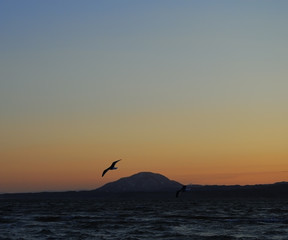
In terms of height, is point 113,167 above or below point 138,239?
above

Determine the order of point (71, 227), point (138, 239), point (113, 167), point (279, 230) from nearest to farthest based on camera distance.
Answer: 1. point (113, 167)
2. point (138, 239)
3. point (279, 230)
4. point (71, 227)

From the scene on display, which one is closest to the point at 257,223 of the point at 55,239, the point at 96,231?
the point at 96,231

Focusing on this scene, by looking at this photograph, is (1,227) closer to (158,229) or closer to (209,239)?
(158,229)

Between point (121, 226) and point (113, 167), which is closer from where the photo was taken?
point (113, 167)

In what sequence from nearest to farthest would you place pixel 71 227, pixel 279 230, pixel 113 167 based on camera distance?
pixel 113 167
pixel 279 230
pixel 71 227

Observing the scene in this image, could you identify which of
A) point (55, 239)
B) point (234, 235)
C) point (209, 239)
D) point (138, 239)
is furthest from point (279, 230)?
point (55, 239)

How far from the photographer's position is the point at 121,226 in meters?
68.9

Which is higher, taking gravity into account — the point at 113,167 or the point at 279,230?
the point at 113,167

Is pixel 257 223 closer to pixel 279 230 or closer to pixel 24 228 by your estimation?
pixel 279 230

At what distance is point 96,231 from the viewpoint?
205 ft

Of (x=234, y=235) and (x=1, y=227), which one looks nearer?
(x=234, y=235)

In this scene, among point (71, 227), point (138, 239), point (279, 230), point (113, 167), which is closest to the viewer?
point (113, 167)

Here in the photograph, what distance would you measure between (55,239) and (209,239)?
51.0 feet

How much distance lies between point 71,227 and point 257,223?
2430cm
